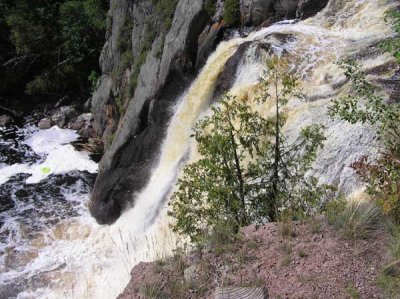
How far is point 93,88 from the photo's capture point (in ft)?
63.8

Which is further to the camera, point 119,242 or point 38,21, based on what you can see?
point 38,21

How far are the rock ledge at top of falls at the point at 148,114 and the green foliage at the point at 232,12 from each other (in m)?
0.65

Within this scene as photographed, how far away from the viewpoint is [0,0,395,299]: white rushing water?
8.10 meters

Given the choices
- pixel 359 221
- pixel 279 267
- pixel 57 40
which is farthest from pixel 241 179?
pixel 57 40

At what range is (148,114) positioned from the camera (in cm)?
1284

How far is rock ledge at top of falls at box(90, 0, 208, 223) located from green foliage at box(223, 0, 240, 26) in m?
0.65

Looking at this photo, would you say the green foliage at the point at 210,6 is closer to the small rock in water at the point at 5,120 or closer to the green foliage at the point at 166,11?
the green foliage at the point at 166,11

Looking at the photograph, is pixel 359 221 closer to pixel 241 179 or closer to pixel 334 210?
pixel 334 210

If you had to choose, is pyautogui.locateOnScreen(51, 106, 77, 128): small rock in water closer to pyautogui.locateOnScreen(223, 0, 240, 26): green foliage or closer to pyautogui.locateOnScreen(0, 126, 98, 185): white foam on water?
pyautogui.locateOnScreen(0, 126, 98, 185): white foam on water

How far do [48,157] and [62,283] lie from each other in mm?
7193

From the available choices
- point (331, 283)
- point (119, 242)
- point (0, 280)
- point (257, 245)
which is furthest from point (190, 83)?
point (331, 283)

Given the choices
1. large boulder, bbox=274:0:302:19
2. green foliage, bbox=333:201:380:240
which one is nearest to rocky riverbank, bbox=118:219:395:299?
green foliage, bbox=333:201:380:240

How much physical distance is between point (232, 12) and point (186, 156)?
384 cm

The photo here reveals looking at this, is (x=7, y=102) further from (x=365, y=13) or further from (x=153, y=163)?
(x=365, y=13)
